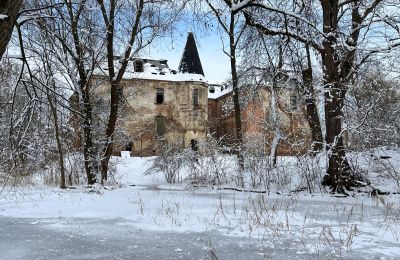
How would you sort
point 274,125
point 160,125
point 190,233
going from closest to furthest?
point 190,233
point 274,125
point 160,125

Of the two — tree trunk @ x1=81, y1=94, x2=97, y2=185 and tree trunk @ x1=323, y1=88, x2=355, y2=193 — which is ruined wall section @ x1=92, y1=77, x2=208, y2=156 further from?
tree trunk @ x1=323, y1=88, x2=355, y2=193

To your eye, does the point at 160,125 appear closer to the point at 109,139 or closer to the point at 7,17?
the point at 109,139

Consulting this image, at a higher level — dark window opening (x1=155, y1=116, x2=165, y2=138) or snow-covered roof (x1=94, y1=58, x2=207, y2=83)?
snow-covered roof (x1=94, y1=58, x2=207, y2=83)

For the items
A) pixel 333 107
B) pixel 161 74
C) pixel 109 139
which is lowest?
pixel 109 139

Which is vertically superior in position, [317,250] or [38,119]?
[38,119]

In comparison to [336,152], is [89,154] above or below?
above

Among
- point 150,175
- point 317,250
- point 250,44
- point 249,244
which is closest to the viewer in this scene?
point 317,250

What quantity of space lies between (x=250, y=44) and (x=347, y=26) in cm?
291

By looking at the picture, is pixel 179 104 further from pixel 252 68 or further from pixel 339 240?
pixel 339 240

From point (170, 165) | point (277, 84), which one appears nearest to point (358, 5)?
point (277, 84)

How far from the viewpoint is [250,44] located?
12.6m

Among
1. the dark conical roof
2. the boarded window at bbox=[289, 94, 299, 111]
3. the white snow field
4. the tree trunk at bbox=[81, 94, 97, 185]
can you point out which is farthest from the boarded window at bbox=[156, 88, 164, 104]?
the white snow field

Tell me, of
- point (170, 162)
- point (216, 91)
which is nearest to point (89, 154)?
point (170, 162)

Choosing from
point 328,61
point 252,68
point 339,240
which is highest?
point 252,68
